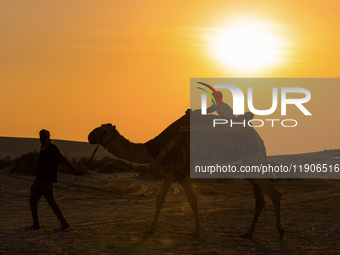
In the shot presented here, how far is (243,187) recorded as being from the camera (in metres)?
32.5

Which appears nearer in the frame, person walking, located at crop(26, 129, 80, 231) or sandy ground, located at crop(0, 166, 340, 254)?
sandy ground, located at crop(0, 166, 340, 254)

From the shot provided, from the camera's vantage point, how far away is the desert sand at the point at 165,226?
36.5ft

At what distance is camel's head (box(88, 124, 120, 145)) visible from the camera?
1216cm

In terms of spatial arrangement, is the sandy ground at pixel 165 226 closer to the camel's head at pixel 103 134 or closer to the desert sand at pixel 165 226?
the desert sand at pixel 165 226

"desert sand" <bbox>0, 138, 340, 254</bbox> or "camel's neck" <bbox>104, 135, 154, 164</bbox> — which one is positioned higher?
"camel's neck" <bbox>104, 135, 154, 164</bbox>

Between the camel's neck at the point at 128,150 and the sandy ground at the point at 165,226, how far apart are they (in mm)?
1536

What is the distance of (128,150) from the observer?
41.0 ft

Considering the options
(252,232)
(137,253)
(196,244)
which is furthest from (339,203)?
(137,253)

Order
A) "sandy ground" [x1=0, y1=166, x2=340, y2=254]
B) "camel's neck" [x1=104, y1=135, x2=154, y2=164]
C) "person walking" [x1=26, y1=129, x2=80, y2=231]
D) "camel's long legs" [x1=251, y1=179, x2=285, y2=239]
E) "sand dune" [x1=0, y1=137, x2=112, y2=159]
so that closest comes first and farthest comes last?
1. "sandy ground" [x1=0, y1=166, x2=340, y2=254]
2. "camel's long legs" [x1=251, y1=179, x2=285, y2=239]
3. "camel's neck" [x1=104, y1=135, x2=154, y2=164]
4. "person walking" [x1=26, y1=129, x2=80, y2=231]
5. "sand dune" [x1=0, y1=137, x2=112, y2=159]

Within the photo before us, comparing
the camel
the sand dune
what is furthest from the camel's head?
the sand dune

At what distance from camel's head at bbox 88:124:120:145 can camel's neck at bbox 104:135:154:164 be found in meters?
0.09

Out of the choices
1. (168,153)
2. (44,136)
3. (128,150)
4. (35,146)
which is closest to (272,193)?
(168,153)

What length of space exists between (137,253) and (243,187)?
22.4m

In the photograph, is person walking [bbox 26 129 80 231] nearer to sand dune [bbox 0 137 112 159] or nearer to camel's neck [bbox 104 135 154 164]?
camel's neck [bbox 104 135 154 164]
